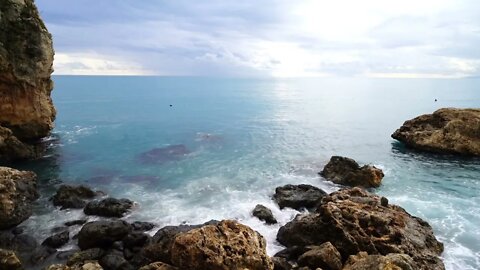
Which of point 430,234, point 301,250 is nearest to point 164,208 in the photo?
point 301,250

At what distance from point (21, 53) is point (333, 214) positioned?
38360 mm

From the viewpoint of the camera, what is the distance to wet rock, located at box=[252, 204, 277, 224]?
28.5m

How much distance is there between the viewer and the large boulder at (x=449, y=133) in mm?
48031

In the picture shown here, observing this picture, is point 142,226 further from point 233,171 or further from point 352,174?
point 352,174

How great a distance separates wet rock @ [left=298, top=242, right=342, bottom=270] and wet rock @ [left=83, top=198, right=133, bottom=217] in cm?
1631

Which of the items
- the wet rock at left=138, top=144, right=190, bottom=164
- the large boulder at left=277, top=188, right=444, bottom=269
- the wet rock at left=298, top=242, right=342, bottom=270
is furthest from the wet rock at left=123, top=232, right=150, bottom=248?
the wet rock at left=138, top=144, right=190, bottom=164

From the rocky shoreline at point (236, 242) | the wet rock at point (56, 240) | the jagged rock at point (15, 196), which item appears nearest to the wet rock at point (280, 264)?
the rocky shoreline at point (236, 242)

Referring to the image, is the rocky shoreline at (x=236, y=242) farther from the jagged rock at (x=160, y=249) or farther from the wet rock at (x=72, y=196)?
the wet rock at (x=72, y=196)

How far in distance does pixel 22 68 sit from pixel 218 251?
117ft

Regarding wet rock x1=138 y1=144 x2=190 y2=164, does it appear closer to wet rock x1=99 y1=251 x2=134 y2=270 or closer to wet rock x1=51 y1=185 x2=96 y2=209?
wet rock x1=51 y1=185 x2=96 y2=209

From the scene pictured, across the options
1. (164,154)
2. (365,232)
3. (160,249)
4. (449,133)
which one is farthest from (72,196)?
(449,133)

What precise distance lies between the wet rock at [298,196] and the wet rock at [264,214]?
243 centimetres

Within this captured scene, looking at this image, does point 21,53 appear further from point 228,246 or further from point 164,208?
point 228,246

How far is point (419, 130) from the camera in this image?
176 ft
